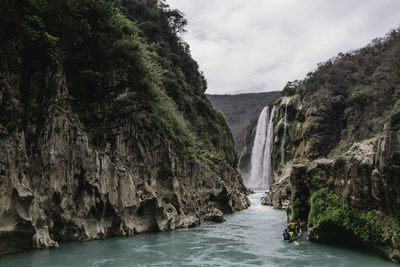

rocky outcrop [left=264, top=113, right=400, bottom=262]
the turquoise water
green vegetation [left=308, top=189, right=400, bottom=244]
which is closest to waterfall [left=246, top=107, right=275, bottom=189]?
the turquoise water

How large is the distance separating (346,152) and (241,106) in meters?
118

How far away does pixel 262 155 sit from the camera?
219 ft

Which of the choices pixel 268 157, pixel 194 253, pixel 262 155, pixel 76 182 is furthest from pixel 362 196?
pixel 262 155

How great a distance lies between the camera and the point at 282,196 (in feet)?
116

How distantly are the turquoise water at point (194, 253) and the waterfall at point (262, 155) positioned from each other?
151ft

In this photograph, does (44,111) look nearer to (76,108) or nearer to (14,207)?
(76,108)

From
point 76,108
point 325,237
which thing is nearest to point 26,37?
point 76,108

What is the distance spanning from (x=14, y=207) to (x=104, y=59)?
11.3 m

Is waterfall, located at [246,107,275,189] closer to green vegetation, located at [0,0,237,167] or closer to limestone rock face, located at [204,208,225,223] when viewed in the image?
green vegetation, located at [0,0,237,167]

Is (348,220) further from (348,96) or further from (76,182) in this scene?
(348,96)

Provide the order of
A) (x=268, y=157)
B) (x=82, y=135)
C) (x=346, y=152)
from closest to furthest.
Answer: (x=82, y=135)
(x=346, y=152)
(x=268, y=157)

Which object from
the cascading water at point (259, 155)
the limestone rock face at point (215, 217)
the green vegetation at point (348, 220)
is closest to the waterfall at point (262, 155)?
the cascading water at point (259, 155)

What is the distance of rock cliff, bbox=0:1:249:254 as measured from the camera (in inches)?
532

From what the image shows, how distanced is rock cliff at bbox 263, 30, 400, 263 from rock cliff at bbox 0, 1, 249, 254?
9.32m
